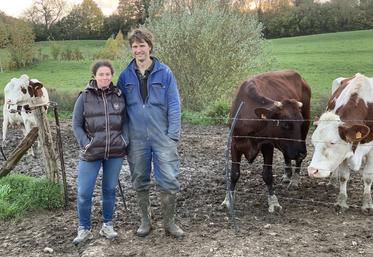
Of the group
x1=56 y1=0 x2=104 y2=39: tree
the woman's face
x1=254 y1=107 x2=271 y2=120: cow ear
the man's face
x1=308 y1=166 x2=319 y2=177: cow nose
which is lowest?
x1=308 y1=166 x2=319 y2=177: cow nose

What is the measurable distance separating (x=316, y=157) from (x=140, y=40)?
271 centimetres

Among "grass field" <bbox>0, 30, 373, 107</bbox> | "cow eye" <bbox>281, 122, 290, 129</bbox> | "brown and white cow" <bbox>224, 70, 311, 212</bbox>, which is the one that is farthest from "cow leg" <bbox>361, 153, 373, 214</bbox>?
"grass field" <bbox>0, 30, 373, 107</bbox>

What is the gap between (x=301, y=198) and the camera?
7141 mm

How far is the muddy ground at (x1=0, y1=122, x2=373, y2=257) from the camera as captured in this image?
5262 mm

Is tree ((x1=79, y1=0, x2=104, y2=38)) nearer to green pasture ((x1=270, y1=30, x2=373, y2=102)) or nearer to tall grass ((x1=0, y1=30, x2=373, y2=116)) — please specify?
tall grass ((x1=0, y1=30, x2=373, y2=116))

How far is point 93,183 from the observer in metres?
5.54

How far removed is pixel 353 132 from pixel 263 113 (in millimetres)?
1160

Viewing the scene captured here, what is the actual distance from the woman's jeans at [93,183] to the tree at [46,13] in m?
53.2

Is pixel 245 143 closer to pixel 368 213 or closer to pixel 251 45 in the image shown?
pixel 368 213

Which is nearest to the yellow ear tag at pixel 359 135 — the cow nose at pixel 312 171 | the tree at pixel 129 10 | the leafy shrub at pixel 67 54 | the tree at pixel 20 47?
the cow nose at pixel 312 171

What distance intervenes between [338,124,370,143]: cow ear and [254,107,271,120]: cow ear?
93 cm

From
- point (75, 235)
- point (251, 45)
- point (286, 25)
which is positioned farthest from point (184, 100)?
point (286, 25)

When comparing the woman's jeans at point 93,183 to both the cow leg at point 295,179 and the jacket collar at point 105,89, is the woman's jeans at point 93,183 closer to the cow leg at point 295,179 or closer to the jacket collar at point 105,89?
the jacket collar at point 105,89

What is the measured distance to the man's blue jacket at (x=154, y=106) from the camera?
5332mm
